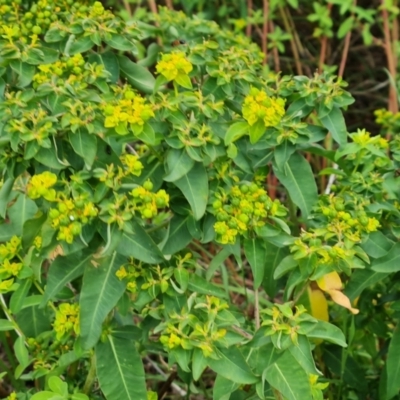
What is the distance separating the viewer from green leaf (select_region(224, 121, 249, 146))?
61.7 inches

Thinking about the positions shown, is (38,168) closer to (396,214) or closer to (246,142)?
(246,142)

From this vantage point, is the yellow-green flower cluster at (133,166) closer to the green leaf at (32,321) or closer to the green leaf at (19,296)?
the green leaf at (19,296)

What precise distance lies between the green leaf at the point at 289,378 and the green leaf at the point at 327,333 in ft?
0.25

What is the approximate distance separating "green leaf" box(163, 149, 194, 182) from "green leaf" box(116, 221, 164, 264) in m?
0.14

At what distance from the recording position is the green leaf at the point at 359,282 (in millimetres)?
1818

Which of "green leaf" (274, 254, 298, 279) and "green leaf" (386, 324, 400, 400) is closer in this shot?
"green leaf" (274, 254, 298, 279)

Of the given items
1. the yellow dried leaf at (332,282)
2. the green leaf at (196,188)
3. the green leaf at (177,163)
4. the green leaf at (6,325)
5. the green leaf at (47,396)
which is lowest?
the green leaf at (6,325)

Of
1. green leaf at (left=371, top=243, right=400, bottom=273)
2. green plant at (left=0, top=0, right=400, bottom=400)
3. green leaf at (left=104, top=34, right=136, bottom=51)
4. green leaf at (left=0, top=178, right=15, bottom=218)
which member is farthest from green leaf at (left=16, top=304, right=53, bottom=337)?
green leaf at (left=371, top=243, right=400, bottom=273)

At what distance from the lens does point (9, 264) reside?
172 cm

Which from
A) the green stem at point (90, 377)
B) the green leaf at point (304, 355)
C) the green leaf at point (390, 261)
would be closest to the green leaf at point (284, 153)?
the green leaf at point (390, 261)

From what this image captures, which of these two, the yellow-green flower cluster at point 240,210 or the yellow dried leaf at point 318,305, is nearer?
the yellow-green flower cluster at point 240,210

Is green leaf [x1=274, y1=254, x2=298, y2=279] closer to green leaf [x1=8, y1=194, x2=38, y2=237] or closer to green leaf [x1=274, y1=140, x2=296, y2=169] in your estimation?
green leaf [x1=274, y1=140, x2=296, y2=169]

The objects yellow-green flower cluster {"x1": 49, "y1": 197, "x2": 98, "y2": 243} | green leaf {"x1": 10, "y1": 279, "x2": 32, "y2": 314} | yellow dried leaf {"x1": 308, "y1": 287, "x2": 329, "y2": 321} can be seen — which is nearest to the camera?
yellow-green flower cluster {"x1": 49, "y1": 197, "x2": 98, "y2": 243}

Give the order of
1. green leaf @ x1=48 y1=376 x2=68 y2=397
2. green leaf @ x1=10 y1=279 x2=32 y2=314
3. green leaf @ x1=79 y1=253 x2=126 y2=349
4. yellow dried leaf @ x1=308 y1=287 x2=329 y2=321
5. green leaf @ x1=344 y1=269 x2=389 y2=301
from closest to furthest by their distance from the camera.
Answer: green leaf @ x1=79 y1=253 x2=126 y2=349 → green leaf @ x1=48 y1=376 x2=68 y2=397 → green leaf @ x1=10 y1=279 x2=32 y2=314 → green leaf @ x1=344 y1=269 x2=389 y2=301 → yellow dried leaf @ x1=308 y1=287 x2=329 y2=321
